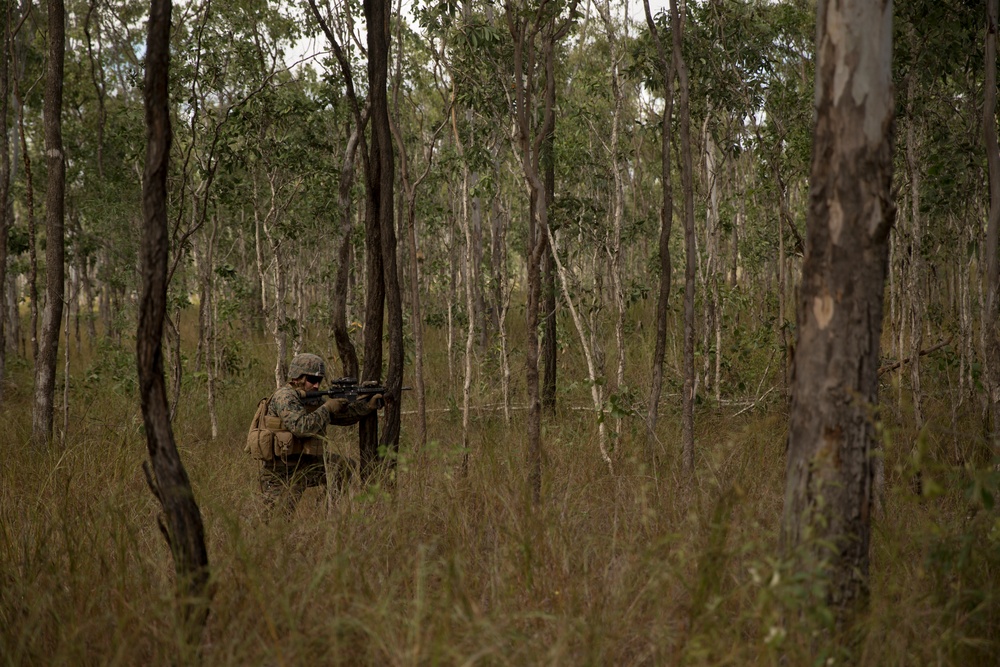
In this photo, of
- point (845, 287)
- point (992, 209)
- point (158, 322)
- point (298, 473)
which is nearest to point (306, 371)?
point (298, 473)

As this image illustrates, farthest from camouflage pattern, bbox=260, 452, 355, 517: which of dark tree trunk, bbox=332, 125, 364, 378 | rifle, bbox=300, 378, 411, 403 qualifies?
dark tree trunk, bbox=332, 125, 364, 378

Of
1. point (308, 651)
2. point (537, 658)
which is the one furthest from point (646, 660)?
point (308, 651)

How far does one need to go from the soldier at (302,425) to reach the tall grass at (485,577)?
232mm

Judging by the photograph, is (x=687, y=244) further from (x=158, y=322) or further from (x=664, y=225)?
(x=158, y=322)

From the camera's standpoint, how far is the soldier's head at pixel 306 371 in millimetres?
5125

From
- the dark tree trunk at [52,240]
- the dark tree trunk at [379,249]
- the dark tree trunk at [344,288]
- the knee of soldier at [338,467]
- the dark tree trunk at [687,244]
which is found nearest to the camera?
the knee of soldier at [338,467]

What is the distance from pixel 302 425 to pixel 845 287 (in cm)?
345

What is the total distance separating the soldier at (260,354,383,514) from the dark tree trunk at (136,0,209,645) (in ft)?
5.99

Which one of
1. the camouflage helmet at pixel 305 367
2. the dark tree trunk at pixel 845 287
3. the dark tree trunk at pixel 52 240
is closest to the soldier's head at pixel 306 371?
the camouflage helmet at pixel 305 367

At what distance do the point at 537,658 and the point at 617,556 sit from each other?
1.22 metres

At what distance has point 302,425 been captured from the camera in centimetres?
480

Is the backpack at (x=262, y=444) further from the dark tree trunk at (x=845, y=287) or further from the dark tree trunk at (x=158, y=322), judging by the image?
the dark tree trunk at (x=845, y=287)

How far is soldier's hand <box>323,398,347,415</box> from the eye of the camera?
4848 millimetres

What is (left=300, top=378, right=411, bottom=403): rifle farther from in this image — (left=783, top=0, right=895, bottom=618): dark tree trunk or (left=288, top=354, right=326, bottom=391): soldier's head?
(left=783, top=0, right=895, bottom=618): dark tree trunk
